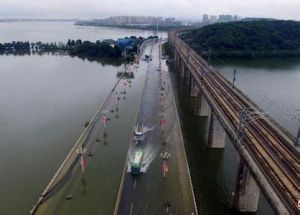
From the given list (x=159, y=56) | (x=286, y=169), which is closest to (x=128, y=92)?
(x=286, y=169)

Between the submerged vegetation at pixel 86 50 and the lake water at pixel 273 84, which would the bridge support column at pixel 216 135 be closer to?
the lake water at pixel 273 84

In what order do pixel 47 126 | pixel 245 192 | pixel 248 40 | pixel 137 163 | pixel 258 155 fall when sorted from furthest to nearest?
pixel 248 40, pixel 47 126, pixel 137 163, pixel 245 192, pixel 258 155

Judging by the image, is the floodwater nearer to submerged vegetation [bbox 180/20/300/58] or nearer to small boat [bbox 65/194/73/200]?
small boat [bbox 65/194/73/200]

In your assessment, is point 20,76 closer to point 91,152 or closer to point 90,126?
point 90,126

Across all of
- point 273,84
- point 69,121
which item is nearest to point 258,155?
point 69,121

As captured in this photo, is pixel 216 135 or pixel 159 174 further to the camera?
pixel 216 135

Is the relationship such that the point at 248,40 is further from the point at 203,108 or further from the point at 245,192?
the point at 245,192

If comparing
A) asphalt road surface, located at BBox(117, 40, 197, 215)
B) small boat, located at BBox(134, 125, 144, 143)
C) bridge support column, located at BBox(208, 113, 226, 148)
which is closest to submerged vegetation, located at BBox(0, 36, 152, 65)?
asphalt road surface, located at BBox(117, 40, 197, 215)
